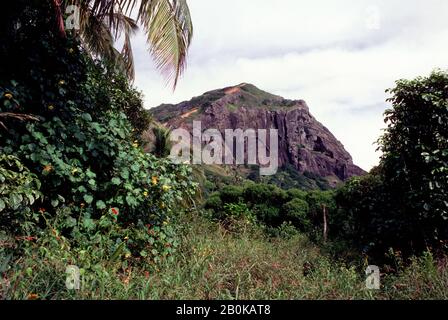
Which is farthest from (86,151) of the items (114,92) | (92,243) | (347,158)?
(347,158)

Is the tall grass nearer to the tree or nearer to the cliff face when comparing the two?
the tree

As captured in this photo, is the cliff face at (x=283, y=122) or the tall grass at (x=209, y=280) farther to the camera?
the cliff face at (x=283, y=122)

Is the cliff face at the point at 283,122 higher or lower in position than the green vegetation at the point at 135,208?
higher

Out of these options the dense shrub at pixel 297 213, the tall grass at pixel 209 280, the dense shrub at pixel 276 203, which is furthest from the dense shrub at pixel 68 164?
the dense shrub at pixel 297 213

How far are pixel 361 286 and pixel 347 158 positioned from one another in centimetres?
13235

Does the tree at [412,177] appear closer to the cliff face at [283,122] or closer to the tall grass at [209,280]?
the tall grass at [209,280]

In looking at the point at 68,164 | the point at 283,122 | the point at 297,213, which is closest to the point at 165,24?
the point at 68,164

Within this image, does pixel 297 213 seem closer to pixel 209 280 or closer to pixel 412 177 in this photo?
pixel 412 177

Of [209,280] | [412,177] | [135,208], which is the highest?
[412,177]

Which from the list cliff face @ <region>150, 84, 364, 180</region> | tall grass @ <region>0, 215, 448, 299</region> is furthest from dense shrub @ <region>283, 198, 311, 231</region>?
cliff face @ <region>150, 84, 364, 180</region>

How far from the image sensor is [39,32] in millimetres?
5129

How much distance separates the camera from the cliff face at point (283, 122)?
115 metres

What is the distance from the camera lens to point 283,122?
122m
